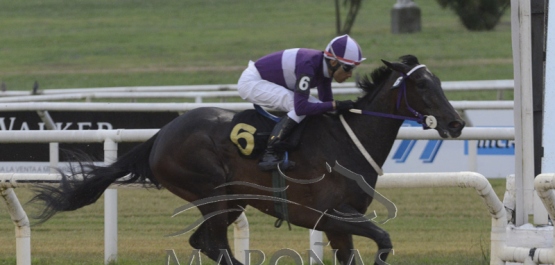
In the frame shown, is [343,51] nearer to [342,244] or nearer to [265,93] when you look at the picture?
[265,93]

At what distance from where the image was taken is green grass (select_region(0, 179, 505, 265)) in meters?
6.14

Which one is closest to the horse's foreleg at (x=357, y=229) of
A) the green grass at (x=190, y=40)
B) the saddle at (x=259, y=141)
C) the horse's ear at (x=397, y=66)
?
the saddle at (x=259, y=141)

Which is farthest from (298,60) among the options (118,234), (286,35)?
(286,35)

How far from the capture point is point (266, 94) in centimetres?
527

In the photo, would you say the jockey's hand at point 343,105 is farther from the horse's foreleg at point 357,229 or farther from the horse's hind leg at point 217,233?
the horse's hind leg at point 217,233

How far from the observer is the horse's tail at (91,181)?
17.7 feet

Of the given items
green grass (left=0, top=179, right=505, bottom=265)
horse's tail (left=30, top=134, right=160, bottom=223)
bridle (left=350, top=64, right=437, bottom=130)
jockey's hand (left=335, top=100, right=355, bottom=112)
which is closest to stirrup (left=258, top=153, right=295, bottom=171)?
jockey's hand (left=335, top=100, right=355, bottom=112)

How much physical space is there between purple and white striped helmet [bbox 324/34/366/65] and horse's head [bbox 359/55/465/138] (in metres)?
0.18

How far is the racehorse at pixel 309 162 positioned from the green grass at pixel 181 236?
0.84m

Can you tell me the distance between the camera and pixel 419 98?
501 centimetres

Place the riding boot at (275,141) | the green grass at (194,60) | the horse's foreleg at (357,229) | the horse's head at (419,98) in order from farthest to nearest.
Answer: the green grass at (194,60) → the riding boot at (275,141) → the horse's head at (419,98) → the horse's foreleg at (357,229)

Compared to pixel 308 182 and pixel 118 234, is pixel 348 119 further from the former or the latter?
pixel 118 234

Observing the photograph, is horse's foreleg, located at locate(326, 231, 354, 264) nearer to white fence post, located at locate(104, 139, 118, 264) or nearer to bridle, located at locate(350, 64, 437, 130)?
bridle, located at locate(350, 64, 437, 130)

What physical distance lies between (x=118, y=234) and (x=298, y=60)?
1.98 metres
